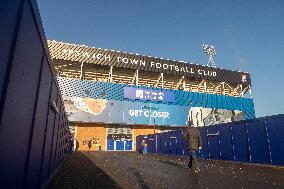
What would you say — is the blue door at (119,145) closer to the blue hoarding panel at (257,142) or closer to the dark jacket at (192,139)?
the blue hoarding panel at (257,142)

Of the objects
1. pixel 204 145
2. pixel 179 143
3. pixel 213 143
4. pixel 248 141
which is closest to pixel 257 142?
pixel 248 141

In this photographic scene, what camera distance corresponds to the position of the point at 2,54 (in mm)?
2080

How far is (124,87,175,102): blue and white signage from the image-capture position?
33500 mm

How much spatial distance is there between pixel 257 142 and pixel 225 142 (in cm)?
238

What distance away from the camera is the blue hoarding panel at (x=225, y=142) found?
1384cm

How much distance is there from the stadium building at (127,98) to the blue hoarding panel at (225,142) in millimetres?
17739

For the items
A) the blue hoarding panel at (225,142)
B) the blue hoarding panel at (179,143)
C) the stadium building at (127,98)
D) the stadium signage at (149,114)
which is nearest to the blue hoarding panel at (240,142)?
the blue hoarding panel at (225,142)

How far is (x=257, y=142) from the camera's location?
11984 mm

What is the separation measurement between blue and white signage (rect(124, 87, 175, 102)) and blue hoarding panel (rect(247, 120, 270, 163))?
22.1 meters

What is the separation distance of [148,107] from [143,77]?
23.0ft

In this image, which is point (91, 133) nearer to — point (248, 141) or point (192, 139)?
point (248, 141)

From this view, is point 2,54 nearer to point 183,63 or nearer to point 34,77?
point 34,77

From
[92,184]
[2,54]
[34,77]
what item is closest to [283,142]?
[92,184]

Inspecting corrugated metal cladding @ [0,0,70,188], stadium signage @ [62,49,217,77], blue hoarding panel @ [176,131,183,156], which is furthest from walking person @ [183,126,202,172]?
stadium signage @ [62,49,217,77]
